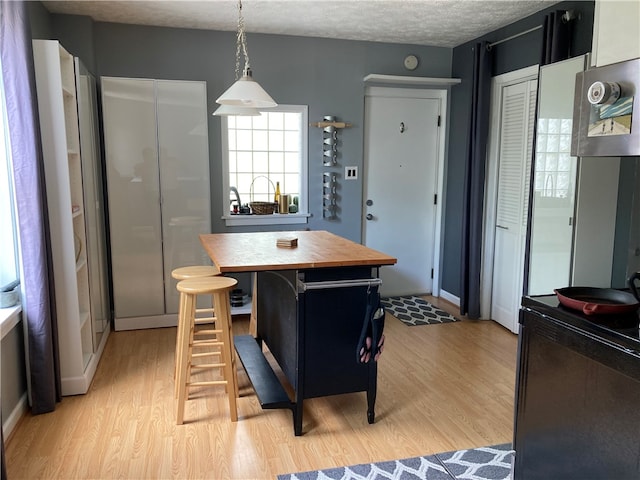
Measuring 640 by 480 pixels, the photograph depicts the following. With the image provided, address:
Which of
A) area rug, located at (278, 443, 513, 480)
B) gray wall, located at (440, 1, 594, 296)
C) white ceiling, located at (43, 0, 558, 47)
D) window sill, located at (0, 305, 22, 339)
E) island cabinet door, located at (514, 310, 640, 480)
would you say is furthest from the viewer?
gray wall, located at (440, 1, 594, 296)

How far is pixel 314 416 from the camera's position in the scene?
2846mm

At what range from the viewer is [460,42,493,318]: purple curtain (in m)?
4.29

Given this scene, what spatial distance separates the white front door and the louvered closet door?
925 mm

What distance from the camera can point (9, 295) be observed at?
262 centimetres

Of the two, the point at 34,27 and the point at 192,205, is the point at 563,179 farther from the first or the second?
the point at 34,27

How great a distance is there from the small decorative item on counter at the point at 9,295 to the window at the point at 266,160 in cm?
207

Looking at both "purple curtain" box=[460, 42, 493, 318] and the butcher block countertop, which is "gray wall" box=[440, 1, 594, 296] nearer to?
"purple curtain" box=[460, 42, 493, 318]

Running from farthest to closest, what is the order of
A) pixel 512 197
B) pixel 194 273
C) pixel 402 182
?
pixel 402 182
pixel 512 197
pixel 194 273

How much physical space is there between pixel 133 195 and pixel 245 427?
7.27ft

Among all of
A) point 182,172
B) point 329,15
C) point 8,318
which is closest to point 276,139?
point 182,172

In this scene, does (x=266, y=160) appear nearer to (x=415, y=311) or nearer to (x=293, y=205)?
(x=293, y=205)

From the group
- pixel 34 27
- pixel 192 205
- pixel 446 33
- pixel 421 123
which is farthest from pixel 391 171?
pixel 34 27

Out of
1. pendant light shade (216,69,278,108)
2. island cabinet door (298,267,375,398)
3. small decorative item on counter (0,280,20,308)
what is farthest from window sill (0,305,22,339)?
→ pendant light shade (216,69,278,108)

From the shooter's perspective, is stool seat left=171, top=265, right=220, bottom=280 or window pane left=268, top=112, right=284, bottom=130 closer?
stool seat left=171, top=265, right=220, bottom=280
